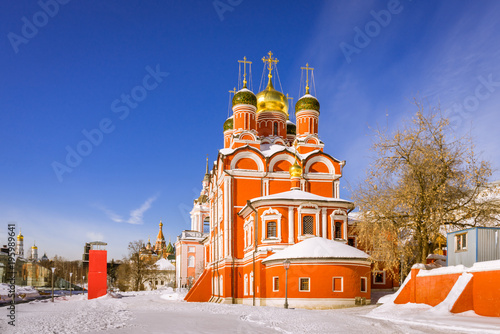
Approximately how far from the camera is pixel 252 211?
91.6 ft

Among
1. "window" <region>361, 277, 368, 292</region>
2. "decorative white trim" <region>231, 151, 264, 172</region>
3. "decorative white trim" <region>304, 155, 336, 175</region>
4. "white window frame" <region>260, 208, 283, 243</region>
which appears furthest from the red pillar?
"window" <region>361, 277, 368, 292</region>

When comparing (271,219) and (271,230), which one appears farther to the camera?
(271,230)

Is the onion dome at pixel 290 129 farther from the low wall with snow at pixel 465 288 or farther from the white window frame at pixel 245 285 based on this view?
the low wall with snow at pixel 465 288

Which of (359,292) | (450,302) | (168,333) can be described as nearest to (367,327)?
(450,302)

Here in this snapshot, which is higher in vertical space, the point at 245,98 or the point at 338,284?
the point at 245,98

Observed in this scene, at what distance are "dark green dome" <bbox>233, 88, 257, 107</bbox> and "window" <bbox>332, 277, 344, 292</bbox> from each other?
16470 millimetres

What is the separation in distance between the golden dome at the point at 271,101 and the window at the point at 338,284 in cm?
1807

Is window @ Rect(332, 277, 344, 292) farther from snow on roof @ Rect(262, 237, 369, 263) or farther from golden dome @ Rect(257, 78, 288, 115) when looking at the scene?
golden dome @ Rect(257, 78, 288, 115)

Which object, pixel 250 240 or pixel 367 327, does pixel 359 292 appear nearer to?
pixel 250 240

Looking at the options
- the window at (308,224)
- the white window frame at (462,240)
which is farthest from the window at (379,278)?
the white window frame at (462,240)

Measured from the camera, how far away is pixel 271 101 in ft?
124

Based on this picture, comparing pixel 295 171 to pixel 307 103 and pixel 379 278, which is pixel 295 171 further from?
pixel 379 278

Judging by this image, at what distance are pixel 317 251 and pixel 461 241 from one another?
8557 millimetres

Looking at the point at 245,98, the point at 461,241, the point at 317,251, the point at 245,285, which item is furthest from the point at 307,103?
the point at 461,241
